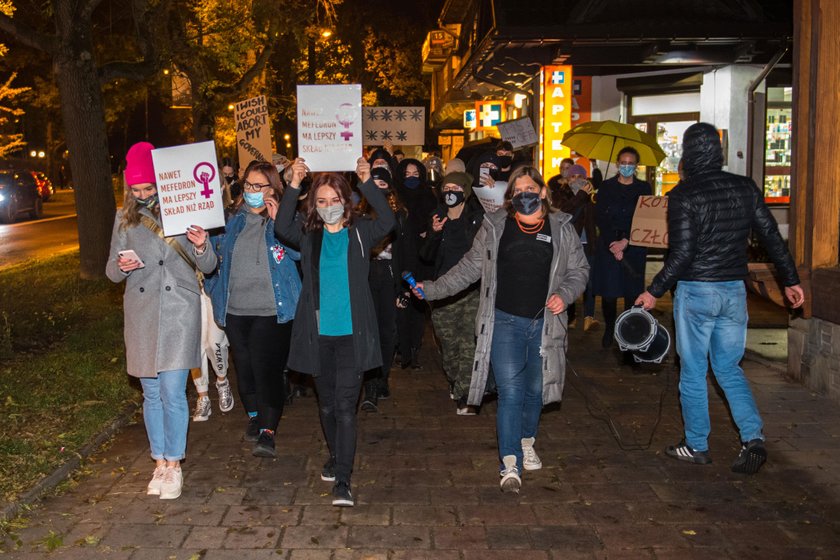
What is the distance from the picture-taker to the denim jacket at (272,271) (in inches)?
260

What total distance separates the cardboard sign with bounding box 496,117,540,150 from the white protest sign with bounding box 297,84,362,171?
5.98m

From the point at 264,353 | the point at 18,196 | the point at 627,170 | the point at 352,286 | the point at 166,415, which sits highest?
the point at 627,170

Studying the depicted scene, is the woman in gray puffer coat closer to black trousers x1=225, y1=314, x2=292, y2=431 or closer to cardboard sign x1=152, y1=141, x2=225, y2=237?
black trousers x1=225, y1=314, x2=292, y2=431

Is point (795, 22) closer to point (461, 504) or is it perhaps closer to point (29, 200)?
point (461, 504)

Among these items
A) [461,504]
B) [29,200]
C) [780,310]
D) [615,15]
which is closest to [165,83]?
[29,200]

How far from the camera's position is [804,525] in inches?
205

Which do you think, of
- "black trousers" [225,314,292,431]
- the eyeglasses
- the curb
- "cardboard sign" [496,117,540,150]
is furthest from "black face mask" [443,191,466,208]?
"cardboard sign" [496,117,540,150]

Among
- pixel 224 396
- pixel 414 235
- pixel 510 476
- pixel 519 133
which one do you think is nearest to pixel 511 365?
pixel 510 476

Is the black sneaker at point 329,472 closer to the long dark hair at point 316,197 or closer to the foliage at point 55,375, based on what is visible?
the long dark hair at point 316,197

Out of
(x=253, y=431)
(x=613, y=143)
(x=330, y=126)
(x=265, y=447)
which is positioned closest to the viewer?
(x=330, y=126)

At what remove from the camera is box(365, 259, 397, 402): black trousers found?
7863 mm

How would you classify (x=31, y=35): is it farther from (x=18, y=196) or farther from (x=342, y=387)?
(x=18, y=196)

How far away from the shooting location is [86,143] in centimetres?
1512

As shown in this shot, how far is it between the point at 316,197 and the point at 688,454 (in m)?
3.13
